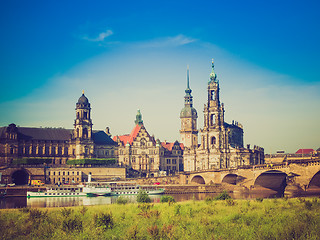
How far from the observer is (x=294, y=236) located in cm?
2906

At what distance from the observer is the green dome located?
153000 millimetres

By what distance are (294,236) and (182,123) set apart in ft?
412

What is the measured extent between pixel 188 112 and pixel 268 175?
60365 mm

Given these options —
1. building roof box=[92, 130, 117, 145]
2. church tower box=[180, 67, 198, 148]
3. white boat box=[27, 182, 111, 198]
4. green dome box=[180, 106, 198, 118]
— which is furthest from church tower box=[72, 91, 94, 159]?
green dome box=[180, 106, 198, 118]

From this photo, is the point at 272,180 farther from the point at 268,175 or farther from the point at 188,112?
the point at 188,112

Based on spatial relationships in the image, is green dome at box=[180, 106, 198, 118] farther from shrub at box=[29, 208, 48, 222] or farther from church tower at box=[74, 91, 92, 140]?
shrub at box=[29, 208, 48, 222]

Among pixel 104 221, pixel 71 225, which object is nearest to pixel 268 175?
pixel 104 221

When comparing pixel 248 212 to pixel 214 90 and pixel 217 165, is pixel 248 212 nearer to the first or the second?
pixel 217 165

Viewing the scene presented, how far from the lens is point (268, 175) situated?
9644cm

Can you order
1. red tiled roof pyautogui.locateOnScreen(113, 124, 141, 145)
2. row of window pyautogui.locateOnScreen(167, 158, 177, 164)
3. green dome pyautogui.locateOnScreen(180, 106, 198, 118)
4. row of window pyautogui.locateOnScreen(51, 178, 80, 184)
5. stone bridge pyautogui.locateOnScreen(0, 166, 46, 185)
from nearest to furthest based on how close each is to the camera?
stone bridge pyautogui.locateOnScreen(0, 166, 46, 185)
row of window pyautogui.locateOnScreen(51, 178, 80, 184)
red tiled roof pyautogui.locateOnScreen(113, 124, 141, 145)
row of window pyautogui.locateOnScreen(167, 158, 177, 164)
green dome pyautogui.locateOnScreen(180, 106, 198, 118)

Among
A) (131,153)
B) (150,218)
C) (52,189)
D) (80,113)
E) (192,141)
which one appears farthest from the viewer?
(192,141)

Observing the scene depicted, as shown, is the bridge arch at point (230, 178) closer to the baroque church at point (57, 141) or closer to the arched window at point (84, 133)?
the baroque church at point (57, 141)

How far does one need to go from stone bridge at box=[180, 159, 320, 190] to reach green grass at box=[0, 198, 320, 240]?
131ft

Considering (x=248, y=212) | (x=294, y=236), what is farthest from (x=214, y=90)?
(x=294, y=236)
